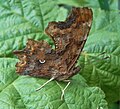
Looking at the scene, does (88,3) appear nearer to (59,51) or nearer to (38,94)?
(59,51)

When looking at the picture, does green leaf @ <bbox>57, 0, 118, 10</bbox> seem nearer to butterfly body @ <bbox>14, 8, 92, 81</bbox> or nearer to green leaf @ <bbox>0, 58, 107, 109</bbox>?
butterfly body @ <bbox>14, 8, 92, 81</bbox>

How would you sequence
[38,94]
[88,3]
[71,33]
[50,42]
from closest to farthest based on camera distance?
[38,94] < [71,33] < [50,42] < [88,3]

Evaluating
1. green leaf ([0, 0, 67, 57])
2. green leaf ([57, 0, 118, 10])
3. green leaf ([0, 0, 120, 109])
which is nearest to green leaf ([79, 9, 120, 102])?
green leaf ([0, 0, 120, 109])

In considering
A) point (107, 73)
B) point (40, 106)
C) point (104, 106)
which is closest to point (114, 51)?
point (107, 73)

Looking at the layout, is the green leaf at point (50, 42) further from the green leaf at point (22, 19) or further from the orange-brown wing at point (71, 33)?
the orange-brown wing at point (71, 33)

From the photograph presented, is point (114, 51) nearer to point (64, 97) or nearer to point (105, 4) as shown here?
point (105, 4)

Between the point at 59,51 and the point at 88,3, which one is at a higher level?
the point at 88,3

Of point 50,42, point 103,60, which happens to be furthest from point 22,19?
point 103,60
